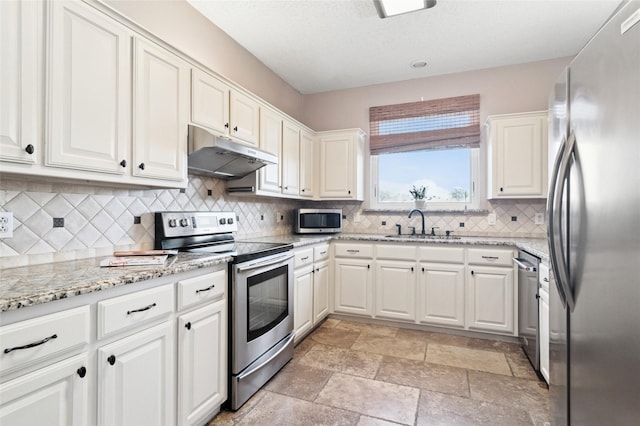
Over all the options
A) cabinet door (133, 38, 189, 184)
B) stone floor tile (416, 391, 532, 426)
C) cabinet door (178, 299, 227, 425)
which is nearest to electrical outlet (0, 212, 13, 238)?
cabinet door (133, 38, 189, 184)

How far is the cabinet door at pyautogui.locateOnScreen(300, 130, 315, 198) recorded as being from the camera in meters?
3.55

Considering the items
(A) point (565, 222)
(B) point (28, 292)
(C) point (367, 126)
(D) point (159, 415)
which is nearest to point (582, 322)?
(A) point (565, 222)

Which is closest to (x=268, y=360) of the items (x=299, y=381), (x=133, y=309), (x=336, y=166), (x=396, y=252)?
(x=299, y=381)

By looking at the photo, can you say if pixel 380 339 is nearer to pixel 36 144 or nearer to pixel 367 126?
pixel 367 126

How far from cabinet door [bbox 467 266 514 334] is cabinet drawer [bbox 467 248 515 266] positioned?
0.05 metres

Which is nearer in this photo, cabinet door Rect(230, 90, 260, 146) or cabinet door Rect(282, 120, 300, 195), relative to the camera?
cabinet door Rect(230, 90, 260, 146)

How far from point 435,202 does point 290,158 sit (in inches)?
69.6

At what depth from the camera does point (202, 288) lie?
1682 mm

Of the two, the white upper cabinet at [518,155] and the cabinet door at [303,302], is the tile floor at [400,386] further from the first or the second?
the white upper cabinet at [518,155]

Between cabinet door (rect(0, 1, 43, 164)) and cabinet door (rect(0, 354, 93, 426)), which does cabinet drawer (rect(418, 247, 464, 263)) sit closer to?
cabinet door (rect(0, 354, 93, 426))

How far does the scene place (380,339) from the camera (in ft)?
9.71

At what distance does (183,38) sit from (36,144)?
1558 millimetres

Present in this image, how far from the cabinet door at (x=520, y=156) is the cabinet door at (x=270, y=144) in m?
2.13

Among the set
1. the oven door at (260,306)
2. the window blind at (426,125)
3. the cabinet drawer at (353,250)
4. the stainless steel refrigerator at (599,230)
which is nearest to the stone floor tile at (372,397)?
the oven door at (260,306)
